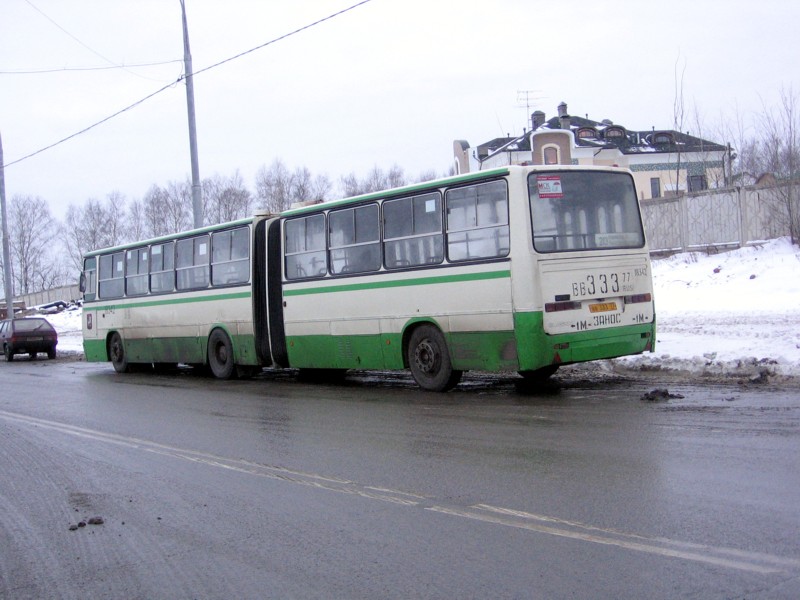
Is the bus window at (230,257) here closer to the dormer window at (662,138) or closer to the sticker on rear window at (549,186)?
the sticker on rear window at (549,186)

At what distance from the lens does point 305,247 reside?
15.2 metres

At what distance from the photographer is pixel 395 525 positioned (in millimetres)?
5742

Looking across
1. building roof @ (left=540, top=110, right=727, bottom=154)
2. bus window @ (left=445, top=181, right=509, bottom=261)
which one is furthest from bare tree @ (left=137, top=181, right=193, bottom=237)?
bus window @ (left=445, top=181, right=509, bottom=261)

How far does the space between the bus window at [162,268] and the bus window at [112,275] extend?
1.65 meters

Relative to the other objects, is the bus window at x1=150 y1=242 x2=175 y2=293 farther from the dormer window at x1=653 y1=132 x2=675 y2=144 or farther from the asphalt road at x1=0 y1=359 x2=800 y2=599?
the dormer window at x1=653 y1=132 x2=675 y2=144

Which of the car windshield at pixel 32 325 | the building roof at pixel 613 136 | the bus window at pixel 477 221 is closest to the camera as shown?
the bus window at pixel 477 221

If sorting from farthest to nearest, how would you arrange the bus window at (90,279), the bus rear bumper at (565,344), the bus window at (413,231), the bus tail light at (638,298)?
the bus window at (90,279) < the bus window at (413,231) < the bus tail light at (638,298) < the bus rear bumper at (565,344)

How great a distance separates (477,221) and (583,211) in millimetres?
1442

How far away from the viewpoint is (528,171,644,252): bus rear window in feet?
37.7

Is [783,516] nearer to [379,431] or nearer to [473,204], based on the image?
[379,431]

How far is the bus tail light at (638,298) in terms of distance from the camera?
39.5 feet

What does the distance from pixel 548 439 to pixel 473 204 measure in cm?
456

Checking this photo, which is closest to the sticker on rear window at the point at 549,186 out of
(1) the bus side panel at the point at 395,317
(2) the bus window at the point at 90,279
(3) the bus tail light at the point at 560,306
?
(1) the bus side panel at the point at 395,317

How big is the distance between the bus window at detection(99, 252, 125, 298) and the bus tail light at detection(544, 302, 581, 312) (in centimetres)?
1308
